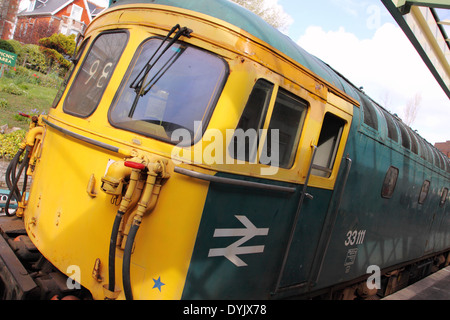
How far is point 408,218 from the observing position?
22.8 ft

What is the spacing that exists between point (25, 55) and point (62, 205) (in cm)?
2170

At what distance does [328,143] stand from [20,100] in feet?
43.6

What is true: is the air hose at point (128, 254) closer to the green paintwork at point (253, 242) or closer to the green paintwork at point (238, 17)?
the green paintwork at point (253, 242)

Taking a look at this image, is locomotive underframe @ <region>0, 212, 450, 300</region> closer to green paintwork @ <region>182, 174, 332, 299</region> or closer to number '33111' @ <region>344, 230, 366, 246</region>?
green paintwork @ <region>182, 174, 332, 299</region>

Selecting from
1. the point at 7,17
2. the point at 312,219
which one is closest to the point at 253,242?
the point at 312,219

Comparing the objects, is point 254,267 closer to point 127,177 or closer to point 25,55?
point 127,177

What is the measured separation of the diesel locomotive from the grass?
8985mm

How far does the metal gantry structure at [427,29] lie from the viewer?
426 centimetres

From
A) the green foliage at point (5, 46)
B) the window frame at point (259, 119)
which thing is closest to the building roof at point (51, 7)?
the green foliage at point (5, 46)

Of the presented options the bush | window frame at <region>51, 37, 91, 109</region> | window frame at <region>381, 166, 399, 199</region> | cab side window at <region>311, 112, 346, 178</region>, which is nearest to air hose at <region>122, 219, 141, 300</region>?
window frame at <region>51, 37, 91, 109</region>

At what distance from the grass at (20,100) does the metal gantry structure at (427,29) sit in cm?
1024

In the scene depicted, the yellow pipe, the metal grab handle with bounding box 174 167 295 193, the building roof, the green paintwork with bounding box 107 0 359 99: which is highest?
the building roof

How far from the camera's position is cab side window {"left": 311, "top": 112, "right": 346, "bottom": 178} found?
415 centimetres

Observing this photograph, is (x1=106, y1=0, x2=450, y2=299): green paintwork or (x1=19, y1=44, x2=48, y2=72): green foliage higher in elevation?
(x1=19, y1=44, x2=48, y2=72): green foliage
